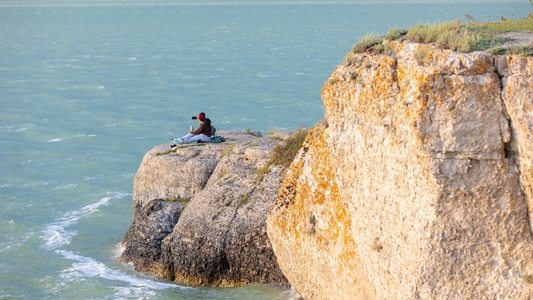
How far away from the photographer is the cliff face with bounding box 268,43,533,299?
1327 cm

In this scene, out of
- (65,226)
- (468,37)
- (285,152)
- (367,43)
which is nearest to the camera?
(468,37)

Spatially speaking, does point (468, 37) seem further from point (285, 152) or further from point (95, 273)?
point (95, 273)

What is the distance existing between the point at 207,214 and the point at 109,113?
30.0m

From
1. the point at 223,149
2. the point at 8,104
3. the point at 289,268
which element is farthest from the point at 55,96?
the point at 289,268

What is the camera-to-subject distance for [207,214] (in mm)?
21516

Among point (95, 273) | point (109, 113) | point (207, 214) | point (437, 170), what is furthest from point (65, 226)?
point (109, 113)

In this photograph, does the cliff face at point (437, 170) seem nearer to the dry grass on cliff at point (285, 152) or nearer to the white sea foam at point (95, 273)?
the dry grass on cliff at point (285, 152)

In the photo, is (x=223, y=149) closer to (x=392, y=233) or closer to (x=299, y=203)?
(x=299, y=203)

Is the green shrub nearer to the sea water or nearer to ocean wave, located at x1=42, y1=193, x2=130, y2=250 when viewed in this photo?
the sea water

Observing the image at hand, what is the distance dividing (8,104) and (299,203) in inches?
1575

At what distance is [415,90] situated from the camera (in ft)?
44.4

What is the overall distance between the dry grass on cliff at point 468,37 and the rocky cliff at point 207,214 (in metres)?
6.29

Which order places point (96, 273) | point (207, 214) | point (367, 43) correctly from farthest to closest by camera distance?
point (96, 273) < point (207, 214) < point (367, 43)

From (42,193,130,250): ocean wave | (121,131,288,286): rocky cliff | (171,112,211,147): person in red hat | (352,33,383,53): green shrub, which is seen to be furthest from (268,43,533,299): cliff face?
(42,193,130,250): ocean wave
